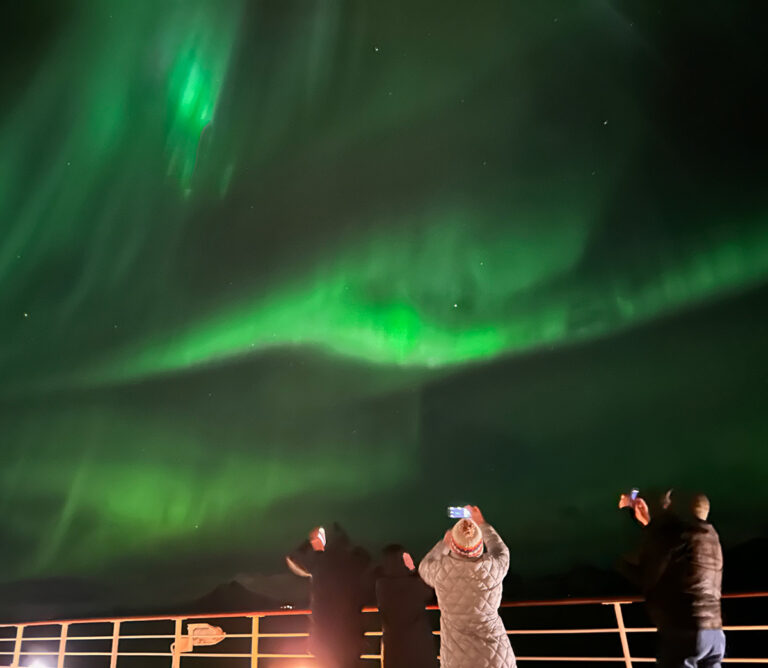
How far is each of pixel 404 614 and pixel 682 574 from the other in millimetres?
1501

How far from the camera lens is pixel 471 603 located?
295cm

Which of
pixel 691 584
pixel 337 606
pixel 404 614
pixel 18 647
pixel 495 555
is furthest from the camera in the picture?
Answer: pixel 18 647

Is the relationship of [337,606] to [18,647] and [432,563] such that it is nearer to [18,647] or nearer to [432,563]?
[432,563]

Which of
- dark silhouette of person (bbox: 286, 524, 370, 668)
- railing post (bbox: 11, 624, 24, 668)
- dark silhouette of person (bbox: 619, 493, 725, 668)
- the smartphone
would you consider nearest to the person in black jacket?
dark silhouette of person (bbox: 286, 524, 370, 668)

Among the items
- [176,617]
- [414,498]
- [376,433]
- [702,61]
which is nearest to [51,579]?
[414,498]

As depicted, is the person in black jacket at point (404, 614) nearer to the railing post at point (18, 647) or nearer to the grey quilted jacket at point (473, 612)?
the grey quilted jacket at point (473, 612)

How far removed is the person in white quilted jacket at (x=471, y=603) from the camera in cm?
291

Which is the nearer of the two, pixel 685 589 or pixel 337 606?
pixel 685 589

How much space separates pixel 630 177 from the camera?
8.94 meters

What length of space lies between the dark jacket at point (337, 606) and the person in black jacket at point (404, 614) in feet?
0.72

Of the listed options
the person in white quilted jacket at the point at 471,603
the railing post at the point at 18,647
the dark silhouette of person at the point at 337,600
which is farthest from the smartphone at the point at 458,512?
the railing post at the point at 18,647

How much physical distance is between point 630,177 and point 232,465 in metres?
12.3

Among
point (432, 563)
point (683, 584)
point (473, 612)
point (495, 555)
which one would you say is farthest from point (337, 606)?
point (683, 584)

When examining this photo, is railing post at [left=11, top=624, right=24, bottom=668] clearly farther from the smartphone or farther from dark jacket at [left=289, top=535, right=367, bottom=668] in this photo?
the smartphone
